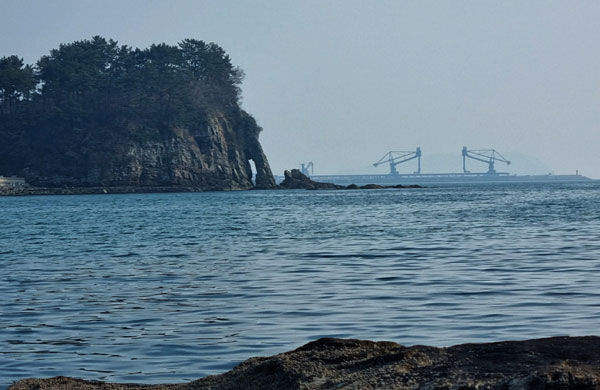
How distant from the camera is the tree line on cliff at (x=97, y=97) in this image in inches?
6112

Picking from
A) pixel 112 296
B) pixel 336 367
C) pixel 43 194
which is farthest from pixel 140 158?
pixel 336 367

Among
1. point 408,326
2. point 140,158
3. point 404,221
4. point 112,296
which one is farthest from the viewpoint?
point 140,158

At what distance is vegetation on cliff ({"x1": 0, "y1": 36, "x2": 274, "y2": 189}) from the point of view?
502 ft

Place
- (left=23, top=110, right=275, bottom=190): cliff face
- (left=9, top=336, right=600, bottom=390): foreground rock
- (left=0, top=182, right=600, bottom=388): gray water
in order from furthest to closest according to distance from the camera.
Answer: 1. (left=23, top=110, right=275, bottom=190): cliff face
2. (left=0, top=182, right=600, bottom=388): gray water
3. (left=9, top=336, right=600, bottom=390): foreground rock

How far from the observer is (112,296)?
18.5 metres

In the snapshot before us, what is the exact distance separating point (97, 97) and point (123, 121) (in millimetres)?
8580

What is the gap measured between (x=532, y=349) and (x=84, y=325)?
351 inches

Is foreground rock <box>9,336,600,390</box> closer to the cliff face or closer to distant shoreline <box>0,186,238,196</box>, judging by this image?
distant shoreline <box>0,186,238,196</box>

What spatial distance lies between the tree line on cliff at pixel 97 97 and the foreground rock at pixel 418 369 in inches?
5830

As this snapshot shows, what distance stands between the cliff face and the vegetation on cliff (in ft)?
0.60

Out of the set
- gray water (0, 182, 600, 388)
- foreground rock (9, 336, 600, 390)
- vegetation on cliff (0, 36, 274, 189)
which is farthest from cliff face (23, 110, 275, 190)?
foreground rock (9, 336, 600, 390)

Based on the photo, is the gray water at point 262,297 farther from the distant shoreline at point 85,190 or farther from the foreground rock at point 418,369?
the distant shoreline at point 85,190

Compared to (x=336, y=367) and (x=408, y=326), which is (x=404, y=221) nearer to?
(x=408, y=326)

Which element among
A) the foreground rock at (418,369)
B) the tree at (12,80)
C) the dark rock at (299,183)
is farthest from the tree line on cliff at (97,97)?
the foreground rock at (418,369)
